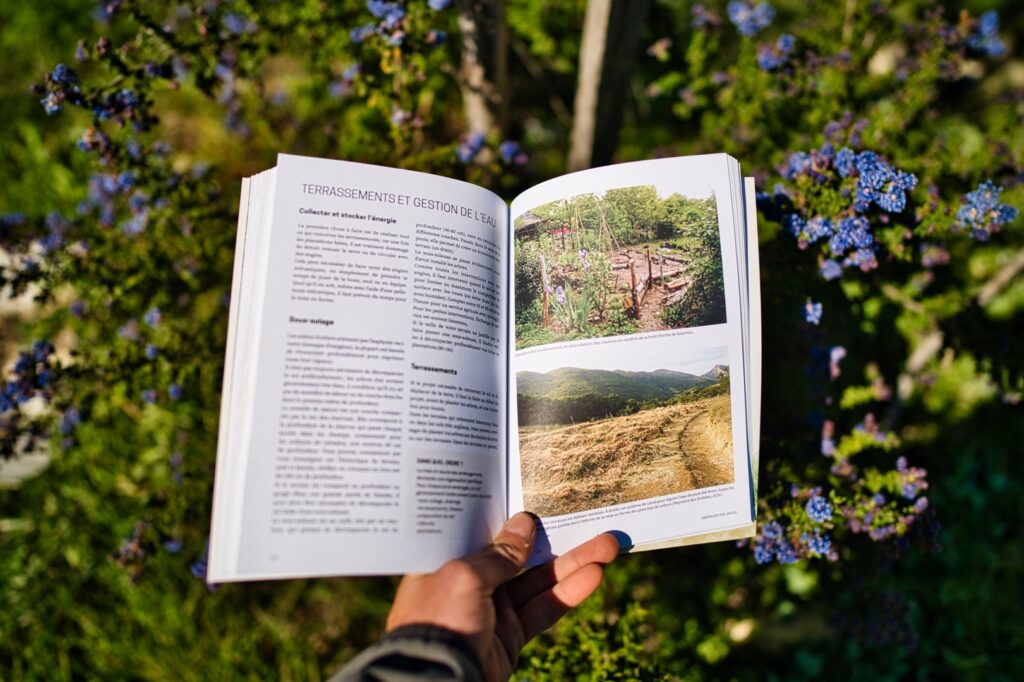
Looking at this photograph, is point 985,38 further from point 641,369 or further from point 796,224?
point 641,369

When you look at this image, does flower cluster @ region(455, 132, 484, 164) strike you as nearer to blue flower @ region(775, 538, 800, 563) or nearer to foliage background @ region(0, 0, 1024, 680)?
foliage background @ region(0, 0, 1024, 680)

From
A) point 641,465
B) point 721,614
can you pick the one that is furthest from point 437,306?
point 721,614

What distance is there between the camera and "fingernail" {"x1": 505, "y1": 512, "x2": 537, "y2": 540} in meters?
1.65

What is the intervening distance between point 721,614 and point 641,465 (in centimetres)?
111

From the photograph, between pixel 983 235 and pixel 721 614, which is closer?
pixel 983 235

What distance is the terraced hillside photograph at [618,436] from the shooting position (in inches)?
67.2

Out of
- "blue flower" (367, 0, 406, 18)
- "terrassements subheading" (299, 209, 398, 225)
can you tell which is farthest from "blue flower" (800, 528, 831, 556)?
"blue flower" (367, 0, 406, 18)

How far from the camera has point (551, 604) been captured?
5.89 feet

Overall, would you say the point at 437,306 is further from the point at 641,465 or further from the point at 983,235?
the point at 983,235

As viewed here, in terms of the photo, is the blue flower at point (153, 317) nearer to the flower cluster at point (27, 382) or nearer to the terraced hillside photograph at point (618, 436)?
the flower cluster at point (27, 382)

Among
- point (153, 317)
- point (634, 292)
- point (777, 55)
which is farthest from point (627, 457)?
point (153, 317)

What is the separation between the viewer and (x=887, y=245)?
6.34ft

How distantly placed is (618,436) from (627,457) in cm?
6

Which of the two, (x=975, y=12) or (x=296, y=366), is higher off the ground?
(x=975, y=12)
